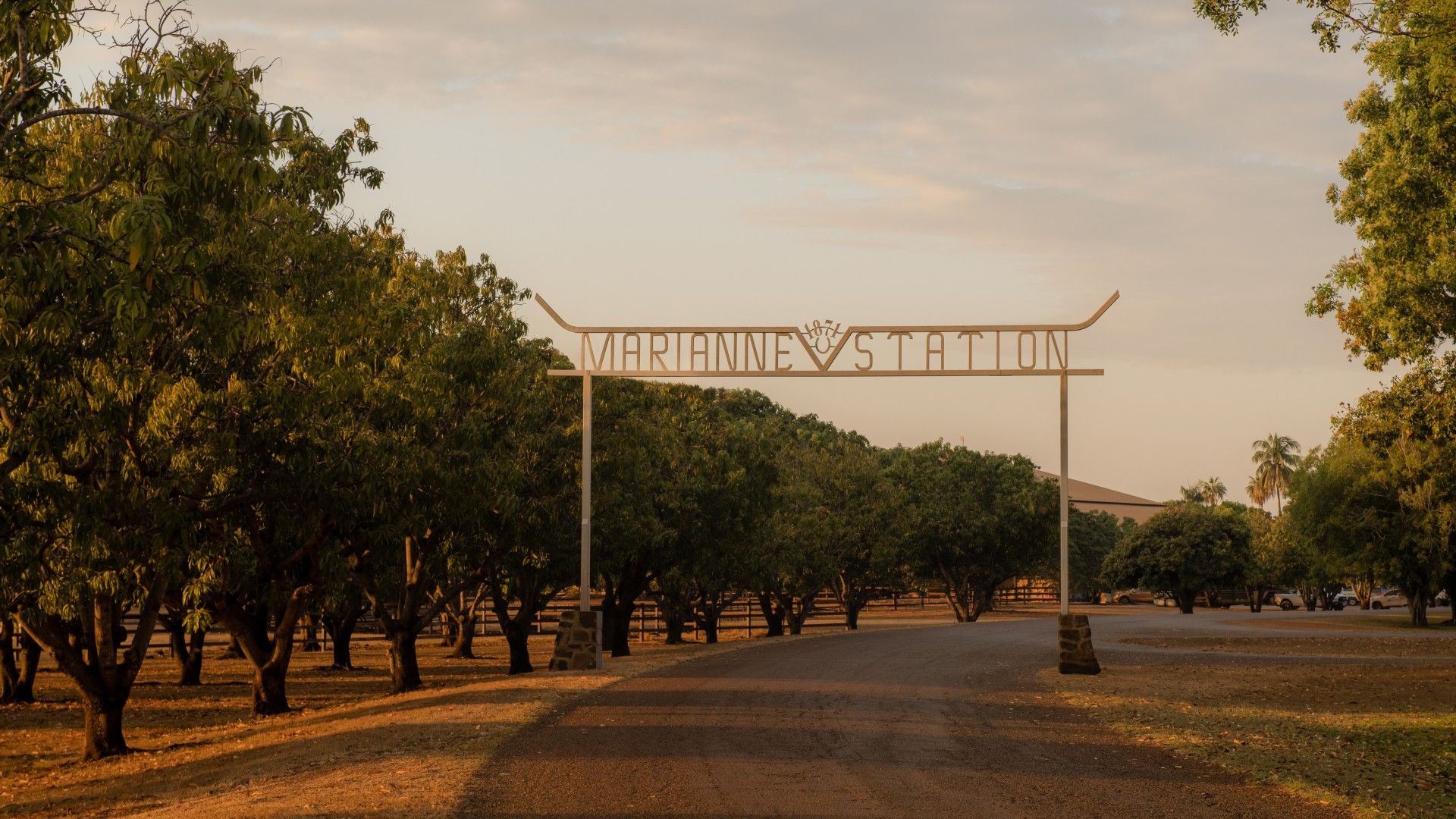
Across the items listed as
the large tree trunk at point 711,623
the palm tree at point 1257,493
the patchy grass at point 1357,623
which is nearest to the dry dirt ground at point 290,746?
the large tree trunk at point 711,623

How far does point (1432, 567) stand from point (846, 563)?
2136 cm

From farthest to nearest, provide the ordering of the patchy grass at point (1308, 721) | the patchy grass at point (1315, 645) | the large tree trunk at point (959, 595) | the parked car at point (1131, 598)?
1. the parked car at point (1131, 598)
2. the large tree trunk at point (959, 595)
3. the patchy grass at point (1315, 645)
4. the patchy grass at point (1308, 721)

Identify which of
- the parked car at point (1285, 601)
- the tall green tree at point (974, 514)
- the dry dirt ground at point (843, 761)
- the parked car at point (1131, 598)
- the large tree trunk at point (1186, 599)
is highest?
the tall green tree at point (974, 514)

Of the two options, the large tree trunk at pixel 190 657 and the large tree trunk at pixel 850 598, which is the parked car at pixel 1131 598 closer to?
the large tree trunk at pixel 850 598

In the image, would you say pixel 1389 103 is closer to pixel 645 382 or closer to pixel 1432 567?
pixel 645 382

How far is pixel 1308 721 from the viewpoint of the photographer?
1758cm

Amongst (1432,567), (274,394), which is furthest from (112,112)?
(1432,567)

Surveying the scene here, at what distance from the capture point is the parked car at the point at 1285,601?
75750 mm

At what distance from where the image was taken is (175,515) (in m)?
15.9

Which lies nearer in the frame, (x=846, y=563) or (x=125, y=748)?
(x=125, y=748)

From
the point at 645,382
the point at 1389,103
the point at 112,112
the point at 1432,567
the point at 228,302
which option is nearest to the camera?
the point at 112,112

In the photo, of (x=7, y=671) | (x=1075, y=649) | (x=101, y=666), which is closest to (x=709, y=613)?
(x=1075, y=649)

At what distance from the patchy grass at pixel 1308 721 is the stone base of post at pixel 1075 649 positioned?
369 millimetres

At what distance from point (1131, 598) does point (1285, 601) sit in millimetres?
20905
